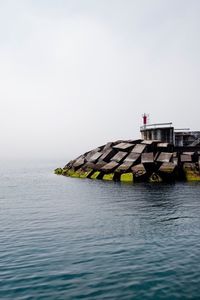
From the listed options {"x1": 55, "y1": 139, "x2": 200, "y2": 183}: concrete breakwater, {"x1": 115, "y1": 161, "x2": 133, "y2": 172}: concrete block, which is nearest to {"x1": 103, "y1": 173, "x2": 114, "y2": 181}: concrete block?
{"x1": 55, "y1": 139, "x2": 200, "y2": 183}: concrete breakwater

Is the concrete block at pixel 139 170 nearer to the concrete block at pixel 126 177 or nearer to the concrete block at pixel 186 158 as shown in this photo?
the concrete block at pixel 126 177

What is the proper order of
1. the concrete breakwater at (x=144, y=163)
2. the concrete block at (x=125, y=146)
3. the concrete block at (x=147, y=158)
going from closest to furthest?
the concrete breakwater at (x=144, y=163) → the concrete block at (x=147, y=158) → the concrete block at (x=125, y=146)

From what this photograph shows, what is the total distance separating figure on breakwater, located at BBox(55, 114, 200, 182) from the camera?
45.7m

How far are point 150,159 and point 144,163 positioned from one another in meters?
1.28

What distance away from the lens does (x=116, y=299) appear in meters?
10.2

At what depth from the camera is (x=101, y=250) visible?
15.2m

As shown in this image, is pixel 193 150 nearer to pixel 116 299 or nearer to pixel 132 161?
pixel 132 161

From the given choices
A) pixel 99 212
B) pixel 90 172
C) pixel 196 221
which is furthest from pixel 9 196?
pixel 196 221

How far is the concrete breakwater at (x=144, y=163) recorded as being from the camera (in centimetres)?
4553

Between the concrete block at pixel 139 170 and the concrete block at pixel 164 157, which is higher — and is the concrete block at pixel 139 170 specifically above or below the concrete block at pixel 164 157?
below

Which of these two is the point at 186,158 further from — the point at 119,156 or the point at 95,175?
the point at 95,175

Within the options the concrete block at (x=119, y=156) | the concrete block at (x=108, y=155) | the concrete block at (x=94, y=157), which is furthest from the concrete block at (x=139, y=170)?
the concrete block at (x=94, y=157)

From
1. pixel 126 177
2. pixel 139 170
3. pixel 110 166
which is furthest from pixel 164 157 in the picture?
pixel 110 166

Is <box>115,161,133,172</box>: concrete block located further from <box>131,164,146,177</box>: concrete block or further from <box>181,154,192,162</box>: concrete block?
<box>181,154,192,162</box>: concrete block
